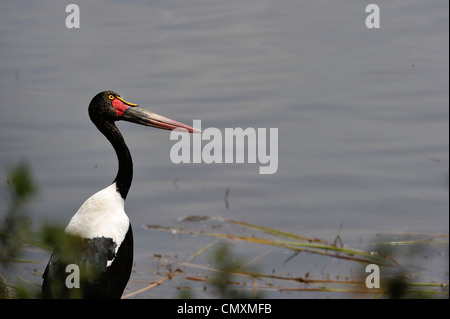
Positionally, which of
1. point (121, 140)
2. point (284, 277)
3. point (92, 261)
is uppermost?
point (121, 140)

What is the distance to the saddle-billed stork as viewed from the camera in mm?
4176

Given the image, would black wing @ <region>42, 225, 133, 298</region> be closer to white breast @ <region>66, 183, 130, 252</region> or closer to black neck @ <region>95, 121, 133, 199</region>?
white breast @ <region>66, 183, 130, 252</region>

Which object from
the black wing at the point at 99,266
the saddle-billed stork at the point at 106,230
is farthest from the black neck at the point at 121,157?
the black wing at the point at 99,266

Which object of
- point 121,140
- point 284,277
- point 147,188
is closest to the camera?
point 121,140

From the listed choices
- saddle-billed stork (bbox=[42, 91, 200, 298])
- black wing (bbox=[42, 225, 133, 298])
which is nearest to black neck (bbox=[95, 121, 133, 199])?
saddle-billed stork (bbox=[42, 91, 200, 298])

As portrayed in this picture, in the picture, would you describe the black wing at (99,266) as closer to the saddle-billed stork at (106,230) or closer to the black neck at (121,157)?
the saddle-billed stork at (106,230)

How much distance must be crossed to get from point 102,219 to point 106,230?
0.07 m

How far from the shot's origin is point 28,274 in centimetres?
638

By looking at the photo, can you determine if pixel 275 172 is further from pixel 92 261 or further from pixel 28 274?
pixel 92 261

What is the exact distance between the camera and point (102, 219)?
14.3 ft

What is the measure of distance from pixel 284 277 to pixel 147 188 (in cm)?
221

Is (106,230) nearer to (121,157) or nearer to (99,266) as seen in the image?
(99,266)
